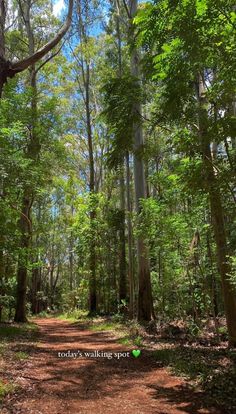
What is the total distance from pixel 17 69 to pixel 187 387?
520cm

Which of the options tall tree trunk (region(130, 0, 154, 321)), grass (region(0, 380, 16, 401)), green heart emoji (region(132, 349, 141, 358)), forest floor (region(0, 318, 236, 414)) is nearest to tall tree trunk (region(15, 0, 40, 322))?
forest floor (region(0, 318, 236, 414))

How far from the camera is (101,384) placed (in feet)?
19.0

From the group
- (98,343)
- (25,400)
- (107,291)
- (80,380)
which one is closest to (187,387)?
(80,380)

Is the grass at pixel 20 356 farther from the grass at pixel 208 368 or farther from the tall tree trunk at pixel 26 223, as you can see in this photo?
the tall tree trunk at pixel 26 223

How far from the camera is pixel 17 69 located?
197 inches

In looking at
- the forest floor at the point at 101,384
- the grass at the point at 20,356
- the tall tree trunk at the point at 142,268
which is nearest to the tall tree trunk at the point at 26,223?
the grass at the point at 20,356

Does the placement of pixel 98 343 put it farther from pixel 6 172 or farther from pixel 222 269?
pixel 6 172

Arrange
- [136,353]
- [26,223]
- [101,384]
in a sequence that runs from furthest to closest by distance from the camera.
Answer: [26,223] → [136,353] → [101,384]

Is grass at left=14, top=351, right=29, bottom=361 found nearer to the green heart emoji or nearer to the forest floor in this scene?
the forest floor

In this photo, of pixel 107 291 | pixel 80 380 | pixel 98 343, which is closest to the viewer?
pixel 80 380

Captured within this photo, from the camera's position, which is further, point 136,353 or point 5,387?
point 136,353

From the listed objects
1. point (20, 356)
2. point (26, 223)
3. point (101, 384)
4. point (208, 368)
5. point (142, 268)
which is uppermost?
point (26, 223)

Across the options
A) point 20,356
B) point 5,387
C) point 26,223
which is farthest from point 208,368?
point 26,223

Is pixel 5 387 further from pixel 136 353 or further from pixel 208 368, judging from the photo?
pixel 136 353
